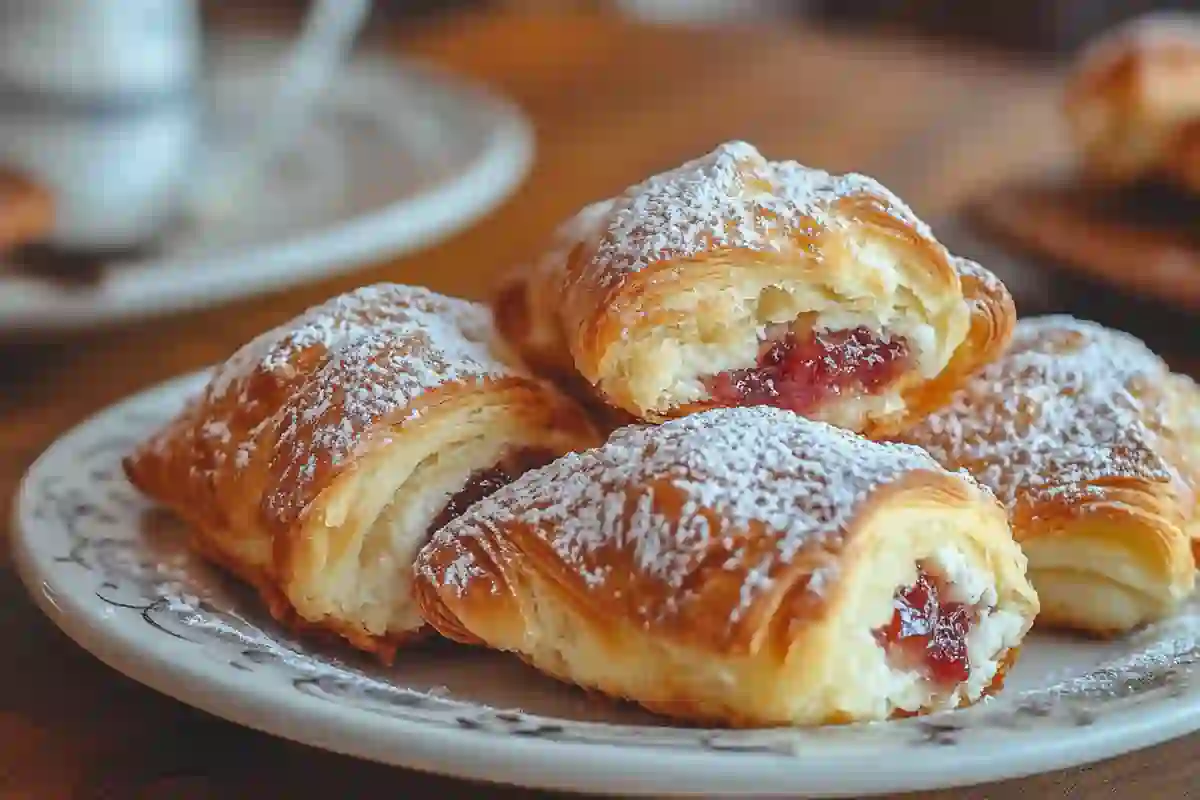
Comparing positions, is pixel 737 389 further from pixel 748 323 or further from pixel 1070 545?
pixel 1070 545

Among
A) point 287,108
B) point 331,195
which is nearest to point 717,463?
point 331,195

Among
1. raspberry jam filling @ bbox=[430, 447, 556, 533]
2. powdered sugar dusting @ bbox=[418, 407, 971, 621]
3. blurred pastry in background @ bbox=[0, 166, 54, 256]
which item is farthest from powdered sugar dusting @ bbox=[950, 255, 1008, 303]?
blurred pastry in background @ bbox=[0, 166, 54, 256]

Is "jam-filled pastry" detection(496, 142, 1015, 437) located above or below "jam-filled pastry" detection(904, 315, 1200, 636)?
above

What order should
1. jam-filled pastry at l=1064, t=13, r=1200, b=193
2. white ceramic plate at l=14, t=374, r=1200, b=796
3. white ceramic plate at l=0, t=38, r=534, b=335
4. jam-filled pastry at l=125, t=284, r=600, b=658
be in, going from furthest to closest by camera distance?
1. jam-filled pastry at l=1064, t=13, r=1200, b=193
2. white ceramic plate at l=0, t=38, r=534, b=335
3. jam-filled pastry at l=125, t=284, r=600, b=658
4. white ceramic plate at l=14, t=374, r=1200, b=796

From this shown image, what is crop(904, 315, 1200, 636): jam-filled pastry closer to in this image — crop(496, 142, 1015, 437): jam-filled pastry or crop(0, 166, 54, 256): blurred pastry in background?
crop(496, 142, 1015, 437): jam-filled pastry

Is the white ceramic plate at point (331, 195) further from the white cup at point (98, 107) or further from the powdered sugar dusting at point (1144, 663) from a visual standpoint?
the powdered sugar dusting at point (1144, 663)

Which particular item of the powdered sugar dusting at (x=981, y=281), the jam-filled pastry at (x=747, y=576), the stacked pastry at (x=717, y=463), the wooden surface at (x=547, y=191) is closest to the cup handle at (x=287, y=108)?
the wooden surface at (x=547, y=191)
